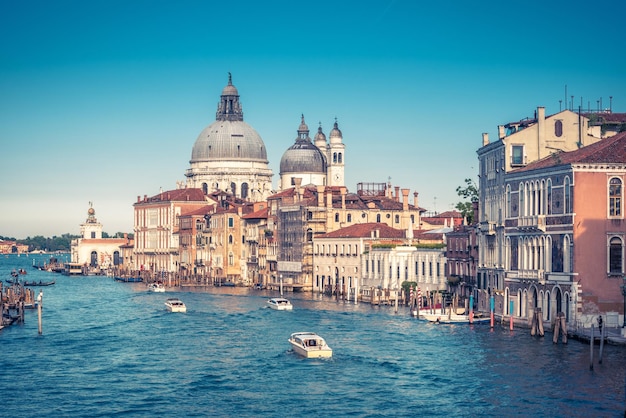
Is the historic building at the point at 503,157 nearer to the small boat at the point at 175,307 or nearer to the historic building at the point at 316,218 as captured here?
the small boat at the point at 175,307

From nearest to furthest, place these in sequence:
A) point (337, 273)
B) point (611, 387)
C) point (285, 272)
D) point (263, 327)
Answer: point (611, 387), point (263, 327), point (337, 273), point (285, 272)

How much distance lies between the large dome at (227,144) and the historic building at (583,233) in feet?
368

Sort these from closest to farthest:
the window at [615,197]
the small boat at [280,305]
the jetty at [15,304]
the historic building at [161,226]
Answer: the window at [615,197], the jetty at [15,304], the small boat at [280,305], the historic building at [161,226]

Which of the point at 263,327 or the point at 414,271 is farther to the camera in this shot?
the point at 414,271

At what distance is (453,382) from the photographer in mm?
41844

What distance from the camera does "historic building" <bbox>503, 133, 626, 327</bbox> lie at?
49.4 meters

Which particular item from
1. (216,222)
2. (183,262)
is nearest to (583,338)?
(216,222)

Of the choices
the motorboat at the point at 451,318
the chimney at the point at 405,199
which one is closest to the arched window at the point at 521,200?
the motorboat at the point at 451,318

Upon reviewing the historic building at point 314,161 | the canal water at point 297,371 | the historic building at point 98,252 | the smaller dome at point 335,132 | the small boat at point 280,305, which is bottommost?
the canal water at point 297,371

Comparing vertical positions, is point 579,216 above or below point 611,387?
above

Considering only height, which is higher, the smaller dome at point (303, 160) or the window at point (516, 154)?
the smaller dome at point (303, 160)

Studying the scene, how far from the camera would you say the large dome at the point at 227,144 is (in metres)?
163

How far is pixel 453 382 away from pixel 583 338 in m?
8.45

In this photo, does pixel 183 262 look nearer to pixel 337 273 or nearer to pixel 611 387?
pixel 337 273
